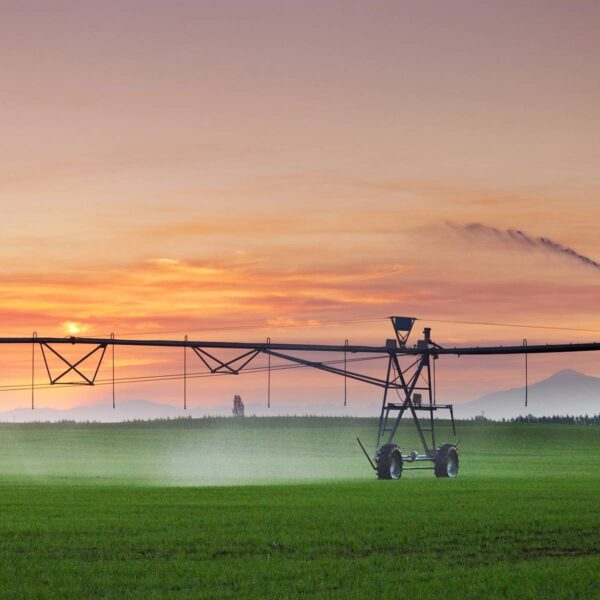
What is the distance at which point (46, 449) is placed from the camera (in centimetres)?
11150

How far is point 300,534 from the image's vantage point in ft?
105

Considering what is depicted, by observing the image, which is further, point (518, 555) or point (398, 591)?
point (518, 555)

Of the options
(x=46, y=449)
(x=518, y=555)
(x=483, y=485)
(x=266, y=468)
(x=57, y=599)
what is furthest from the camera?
(x=46, y=449)

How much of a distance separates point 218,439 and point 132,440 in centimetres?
1004

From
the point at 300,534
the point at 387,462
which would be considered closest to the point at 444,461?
the point at 387,462

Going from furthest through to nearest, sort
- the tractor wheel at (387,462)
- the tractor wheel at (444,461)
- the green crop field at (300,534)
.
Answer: the tractor wheel at (444,461)
the tractor wheel at (387,462)
the green crop field at (300,534)

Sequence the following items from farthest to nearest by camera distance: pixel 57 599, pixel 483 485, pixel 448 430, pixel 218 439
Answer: pixel 448 430, pixel 218 439, pixel 483 485, pixel 57 599

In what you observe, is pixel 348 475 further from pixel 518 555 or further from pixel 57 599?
pixel 57 599

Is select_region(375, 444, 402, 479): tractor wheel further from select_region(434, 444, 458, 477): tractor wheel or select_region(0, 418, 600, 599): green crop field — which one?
select_region(434, 444, 458, 477): tractor wheel

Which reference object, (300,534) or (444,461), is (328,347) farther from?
(300,534)

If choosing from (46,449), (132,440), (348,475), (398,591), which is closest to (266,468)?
(348,475)

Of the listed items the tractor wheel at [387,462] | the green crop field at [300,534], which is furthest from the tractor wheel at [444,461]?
the tractor wheel at [387,462]

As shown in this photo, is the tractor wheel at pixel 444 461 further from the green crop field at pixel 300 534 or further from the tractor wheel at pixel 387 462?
the tractor wheel at pixel 387 462

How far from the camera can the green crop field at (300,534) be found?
2419cm
